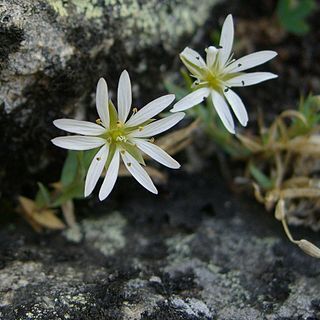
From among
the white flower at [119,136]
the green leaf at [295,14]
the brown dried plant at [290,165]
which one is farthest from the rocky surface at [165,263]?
the green leaf at [295,14]

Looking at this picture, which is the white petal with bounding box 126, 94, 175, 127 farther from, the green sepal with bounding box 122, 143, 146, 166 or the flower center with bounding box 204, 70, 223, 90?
the flower center with bounding box 204, 70, 223, 90

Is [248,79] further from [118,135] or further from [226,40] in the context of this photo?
[118,135]

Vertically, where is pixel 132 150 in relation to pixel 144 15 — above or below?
below

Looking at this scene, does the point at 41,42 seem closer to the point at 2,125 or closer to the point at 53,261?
the point at 2,125

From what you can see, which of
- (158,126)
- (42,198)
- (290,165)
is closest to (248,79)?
(158,126)

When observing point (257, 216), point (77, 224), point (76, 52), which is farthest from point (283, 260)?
point (76, 52)
